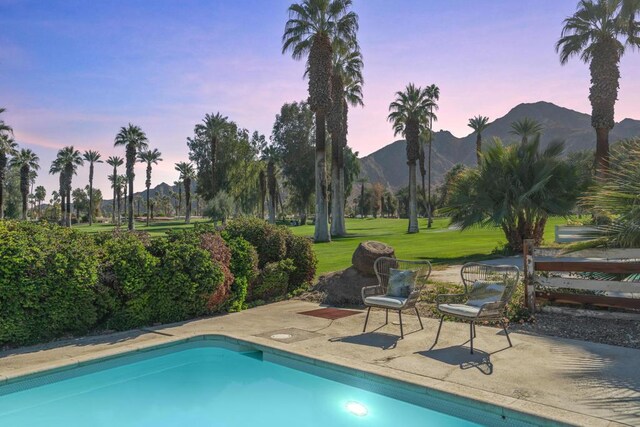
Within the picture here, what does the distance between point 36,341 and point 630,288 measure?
29.4ft

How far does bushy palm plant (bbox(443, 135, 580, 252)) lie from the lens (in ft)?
61.0

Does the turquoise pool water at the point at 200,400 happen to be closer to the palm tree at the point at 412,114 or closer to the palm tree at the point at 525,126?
the palm tree at the point at 412,114

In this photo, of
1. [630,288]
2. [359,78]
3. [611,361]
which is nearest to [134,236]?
[611,361]

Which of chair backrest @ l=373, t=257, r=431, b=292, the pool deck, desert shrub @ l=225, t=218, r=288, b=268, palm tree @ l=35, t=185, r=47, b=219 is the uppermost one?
palm tree @ l=35, t=185, r=47, b=219

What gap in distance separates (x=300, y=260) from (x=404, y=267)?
11.7 feet

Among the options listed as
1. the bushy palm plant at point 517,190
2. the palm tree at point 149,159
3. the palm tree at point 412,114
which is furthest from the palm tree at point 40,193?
the bushy palm plant at point 517,190

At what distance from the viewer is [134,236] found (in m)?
8.59

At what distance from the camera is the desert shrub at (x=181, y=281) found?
26.4ft

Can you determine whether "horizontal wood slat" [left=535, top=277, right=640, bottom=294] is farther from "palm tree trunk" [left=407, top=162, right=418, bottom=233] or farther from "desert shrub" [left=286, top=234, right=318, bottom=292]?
"palm tree trunk" [left=407, top=162, right=418, bottom=233]

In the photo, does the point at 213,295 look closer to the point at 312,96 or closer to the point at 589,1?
the point at 312,96

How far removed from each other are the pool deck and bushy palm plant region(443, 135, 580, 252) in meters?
12.2

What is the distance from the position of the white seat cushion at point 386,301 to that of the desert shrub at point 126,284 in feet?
12.1

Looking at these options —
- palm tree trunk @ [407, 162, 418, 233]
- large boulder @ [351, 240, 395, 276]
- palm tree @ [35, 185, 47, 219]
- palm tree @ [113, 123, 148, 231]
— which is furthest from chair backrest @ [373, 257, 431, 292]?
palm tree @ [35, 185, 47, 219]

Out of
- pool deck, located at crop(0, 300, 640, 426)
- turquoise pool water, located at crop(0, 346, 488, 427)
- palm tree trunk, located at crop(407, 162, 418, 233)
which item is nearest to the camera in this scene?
pool deck, located at crop(0, 300, 640, 426)
